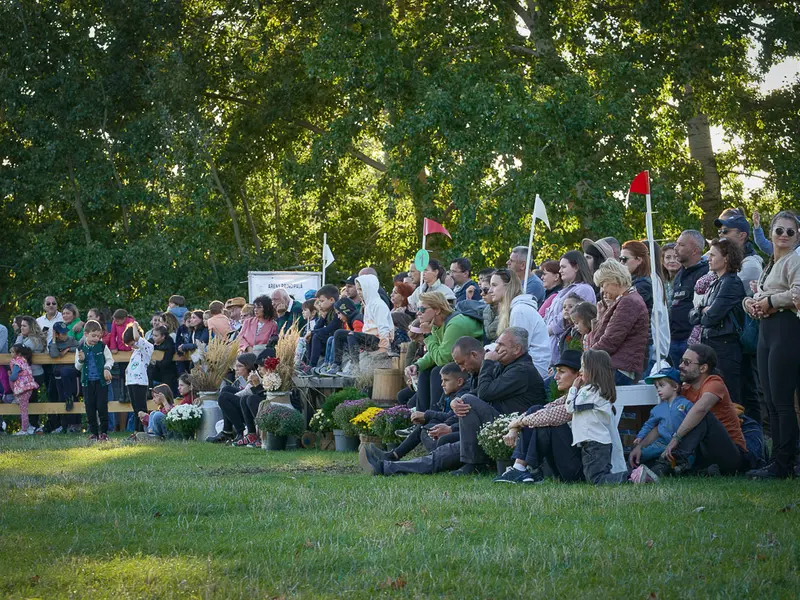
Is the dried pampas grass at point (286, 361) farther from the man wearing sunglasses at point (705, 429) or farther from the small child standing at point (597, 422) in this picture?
the man wearing sunglasses at point (705, 429)

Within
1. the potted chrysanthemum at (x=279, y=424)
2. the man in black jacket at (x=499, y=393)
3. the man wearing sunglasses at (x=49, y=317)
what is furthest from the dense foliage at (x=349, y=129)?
the man in black jacket at (x=499, y=393)

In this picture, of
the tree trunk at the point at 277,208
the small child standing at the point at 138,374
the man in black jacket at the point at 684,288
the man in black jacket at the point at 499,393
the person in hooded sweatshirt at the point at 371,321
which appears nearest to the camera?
the man in black jacket at the point at 499,393

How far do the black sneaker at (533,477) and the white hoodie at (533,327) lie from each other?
2.04 m

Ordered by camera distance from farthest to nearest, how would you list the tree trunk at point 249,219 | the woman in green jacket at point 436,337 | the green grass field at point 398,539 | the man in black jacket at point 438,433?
the tree trunk at point 249,219
the woman in green jacket at point 436,337
the man in black jacket at point 438,433
the green grass field at point 398,539

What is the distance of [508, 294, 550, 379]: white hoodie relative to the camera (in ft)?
41.7

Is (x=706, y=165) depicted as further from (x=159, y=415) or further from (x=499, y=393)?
(x=499, y=393)

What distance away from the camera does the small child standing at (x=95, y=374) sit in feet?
65.2

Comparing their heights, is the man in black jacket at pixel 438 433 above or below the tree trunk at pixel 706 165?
below

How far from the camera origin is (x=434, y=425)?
12.4m

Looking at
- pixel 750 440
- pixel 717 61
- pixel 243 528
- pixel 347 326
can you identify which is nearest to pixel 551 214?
pixel 717 61

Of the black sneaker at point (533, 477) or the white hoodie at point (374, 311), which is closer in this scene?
the black sneaker at point (533, 477)

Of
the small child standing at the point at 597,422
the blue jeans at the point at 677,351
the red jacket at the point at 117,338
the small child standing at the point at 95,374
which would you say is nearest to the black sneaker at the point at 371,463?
the small child standing at the point at 597,422

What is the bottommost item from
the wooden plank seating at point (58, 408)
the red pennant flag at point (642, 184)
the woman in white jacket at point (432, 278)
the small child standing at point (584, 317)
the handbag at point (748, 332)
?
the wooden plank seating at point (58, 408)

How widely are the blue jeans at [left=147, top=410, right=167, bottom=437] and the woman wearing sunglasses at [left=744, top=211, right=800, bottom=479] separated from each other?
1186 centimetres
